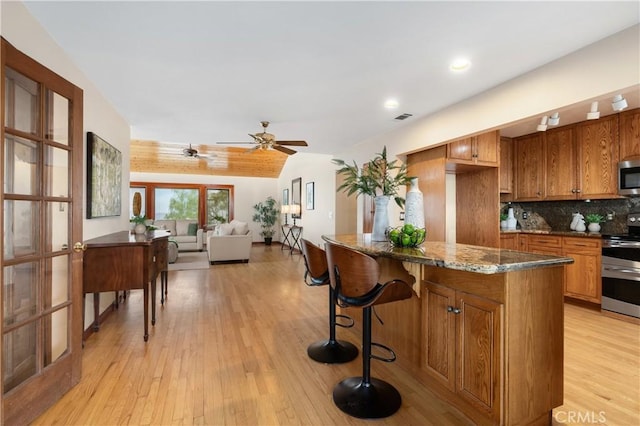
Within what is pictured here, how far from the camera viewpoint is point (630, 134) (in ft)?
10.8

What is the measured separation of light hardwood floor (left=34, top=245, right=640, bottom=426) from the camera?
1.69 metres

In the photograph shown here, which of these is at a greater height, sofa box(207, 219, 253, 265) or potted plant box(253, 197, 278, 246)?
potted plant box(253, 197, 278, 246)

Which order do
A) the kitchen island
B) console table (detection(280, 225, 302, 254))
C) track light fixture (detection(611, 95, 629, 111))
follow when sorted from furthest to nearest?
console table (detection(280, 225, 302, 254)), track light fixture (detection(611, 95, 629, 111)), the kitchen island

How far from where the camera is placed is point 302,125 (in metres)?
4.10

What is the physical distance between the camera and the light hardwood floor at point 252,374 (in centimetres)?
169

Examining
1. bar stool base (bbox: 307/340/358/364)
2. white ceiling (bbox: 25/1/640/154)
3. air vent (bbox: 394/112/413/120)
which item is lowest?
bar stool base (bbox: 307/340/358/364)

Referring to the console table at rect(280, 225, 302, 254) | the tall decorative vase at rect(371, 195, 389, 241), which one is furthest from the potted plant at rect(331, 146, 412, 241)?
the console table at rect(280, 225, 302, 254)

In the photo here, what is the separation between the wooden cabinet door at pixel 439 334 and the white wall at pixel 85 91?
114 inches

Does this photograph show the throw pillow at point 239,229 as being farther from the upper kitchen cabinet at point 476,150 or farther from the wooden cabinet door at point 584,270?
the wooden cabinet door at point 584,270

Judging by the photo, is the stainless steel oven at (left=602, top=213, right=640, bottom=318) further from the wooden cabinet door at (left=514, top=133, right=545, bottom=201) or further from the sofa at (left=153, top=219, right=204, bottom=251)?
the sofa at (left=153, top=219, right=204, bottom=251)

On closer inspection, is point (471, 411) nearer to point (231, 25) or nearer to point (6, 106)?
point (231, 25)

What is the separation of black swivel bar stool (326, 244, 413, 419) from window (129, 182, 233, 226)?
822cm

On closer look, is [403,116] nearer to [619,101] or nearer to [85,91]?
[619,101]

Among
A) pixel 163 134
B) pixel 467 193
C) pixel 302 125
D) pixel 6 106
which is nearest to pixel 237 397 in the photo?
pixel 6 106
